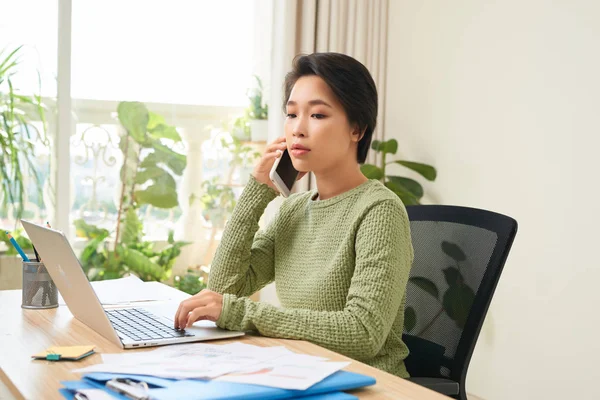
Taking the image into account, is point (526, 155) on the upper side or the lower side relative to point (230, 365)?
upper

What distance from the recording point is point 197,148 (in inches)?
147

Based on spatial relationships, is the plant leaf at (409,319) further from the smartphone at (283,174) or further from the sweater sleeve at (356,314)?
the smartphone at (283,174)

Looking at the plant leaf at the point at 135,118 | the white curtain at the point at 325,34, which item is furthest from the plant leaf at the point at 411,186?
the plant leaf at the point at 135,118

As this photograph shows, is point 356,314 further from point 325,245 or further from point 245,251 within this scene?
point 245,251

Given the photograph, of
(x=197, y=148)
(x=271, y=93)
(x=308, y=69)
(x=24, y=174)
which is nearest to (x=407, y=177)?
(x=271, y=93)

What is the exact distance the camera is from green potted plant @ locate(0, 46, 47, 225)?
324 cm

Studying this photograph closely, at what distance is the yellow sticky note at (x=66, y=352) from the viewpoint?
1.16m

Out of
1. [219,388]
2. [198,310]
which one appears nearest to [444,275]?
[198,310]

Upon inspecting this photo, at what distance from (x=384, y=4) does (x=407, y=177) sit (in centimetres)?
87

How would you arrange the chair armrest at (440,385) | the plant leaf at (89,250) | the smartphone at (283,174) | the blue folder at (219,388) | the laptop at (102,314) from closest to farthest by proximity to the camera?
the blue folder at (219,388) < the laptop at (102,314) < the chair armrest at (440,385) < the smartphone at (283,174) < the plant leaf at (89,250)

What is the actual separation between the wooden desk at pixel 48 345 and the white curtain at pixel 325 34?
6.94ft

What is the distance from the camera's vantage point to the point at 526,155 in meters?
2.95

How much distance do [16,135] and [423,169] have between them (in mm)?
1770

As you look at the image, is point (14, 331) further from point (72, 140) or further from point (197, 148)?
point (197, 148)
